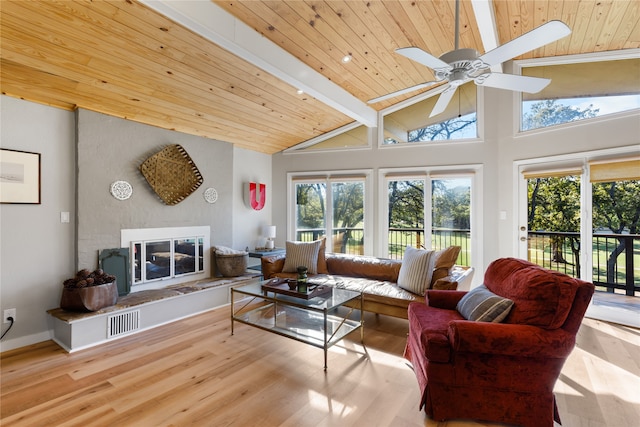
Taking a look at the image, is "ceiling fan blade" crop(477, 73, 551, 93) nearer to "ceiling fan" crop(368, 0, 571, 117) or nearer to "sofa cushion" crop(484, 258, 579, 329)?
"ceiling fan" crop(368, 0, 571, 117)

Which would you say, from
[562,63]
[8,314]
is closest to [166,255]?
[8,314]

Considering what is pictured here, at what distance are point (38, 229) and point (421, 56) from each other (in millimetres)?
3671

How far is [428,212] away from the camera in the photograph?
496cm

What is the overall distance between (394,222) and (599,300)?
2.74 m

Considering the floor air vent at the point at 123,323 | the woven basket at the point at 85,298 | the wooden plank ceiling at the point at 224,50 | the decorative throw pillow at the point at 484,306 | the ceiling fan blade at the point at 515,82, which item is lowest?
the floor air vent at the point at 123,323

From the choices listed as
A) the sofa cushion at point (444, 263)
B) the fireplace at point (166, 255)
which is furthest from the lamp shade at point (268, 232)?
the sofa cushion at point (444, 263)

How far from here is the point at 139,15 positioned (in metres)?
2.20

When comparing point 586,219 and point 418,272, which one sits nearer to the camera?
point 418,272

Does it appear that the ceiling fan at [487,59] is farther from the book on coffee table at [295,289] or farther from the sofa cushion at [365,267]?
the sofa cushion at [365,267]

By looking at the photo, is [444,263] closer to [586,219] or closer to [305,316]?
[305,316]

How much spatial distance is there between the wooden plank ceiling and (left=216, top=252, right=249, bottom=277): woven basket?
70.0 inches

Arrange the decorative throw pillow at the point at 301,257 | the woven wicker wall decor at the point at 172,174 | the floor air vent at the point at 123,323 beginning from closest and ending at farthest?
1. the floor air vent at the point at 123,323
2. the woven wicker wall decor at the point at 172,174
3. the decorative throw pillow at the point at 301,257

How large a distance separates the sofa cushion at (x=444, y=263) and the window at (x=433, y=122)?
2.17 metres

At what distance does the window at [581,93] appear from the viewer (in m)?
3.55
